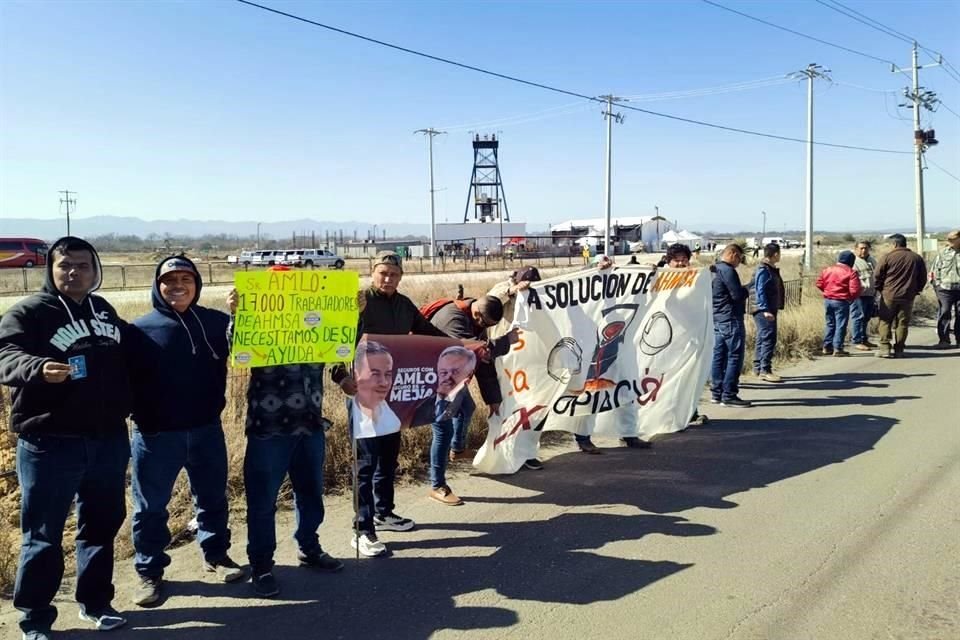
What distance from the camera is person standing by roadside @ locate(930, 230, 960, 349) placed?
13.0m

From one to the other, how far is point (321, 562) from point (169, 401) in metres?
1.37

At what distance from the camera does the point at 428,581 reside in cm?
432

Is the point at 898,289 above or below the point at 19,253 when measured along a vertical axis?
below

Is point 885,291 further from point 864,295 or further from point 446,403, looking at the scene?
point 446,403

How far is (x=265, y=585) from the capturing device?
4.12 metres

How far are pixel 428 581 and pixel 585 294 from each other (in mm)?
3370

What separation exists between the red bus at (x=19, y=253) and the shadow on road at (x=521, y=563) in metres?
42.9

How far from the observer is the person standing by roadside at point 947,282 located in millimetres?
13000

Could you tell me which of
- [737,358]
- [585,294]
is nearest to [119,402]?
[585,294]

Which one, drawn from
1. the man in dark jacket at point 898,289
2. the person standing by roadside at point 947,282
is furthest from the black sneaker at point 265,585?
the person standing by roadside at point 947,282

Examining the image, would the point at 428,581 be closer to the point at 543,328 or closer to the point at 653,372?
the point at 543,328

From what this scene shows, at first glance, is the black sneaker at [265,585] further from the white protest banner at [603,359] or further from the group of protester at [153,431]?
the white protest banner at [603,359]

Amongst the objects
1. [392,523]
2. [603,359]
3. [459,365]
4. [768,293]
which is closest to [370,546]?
[392,523]

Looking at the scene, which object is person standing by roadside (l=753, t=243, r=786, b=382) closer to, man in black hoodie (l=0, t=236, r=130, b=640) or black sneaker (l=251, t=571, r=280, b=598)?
black sneaker (l=251, t=571, r=280, b=598)
